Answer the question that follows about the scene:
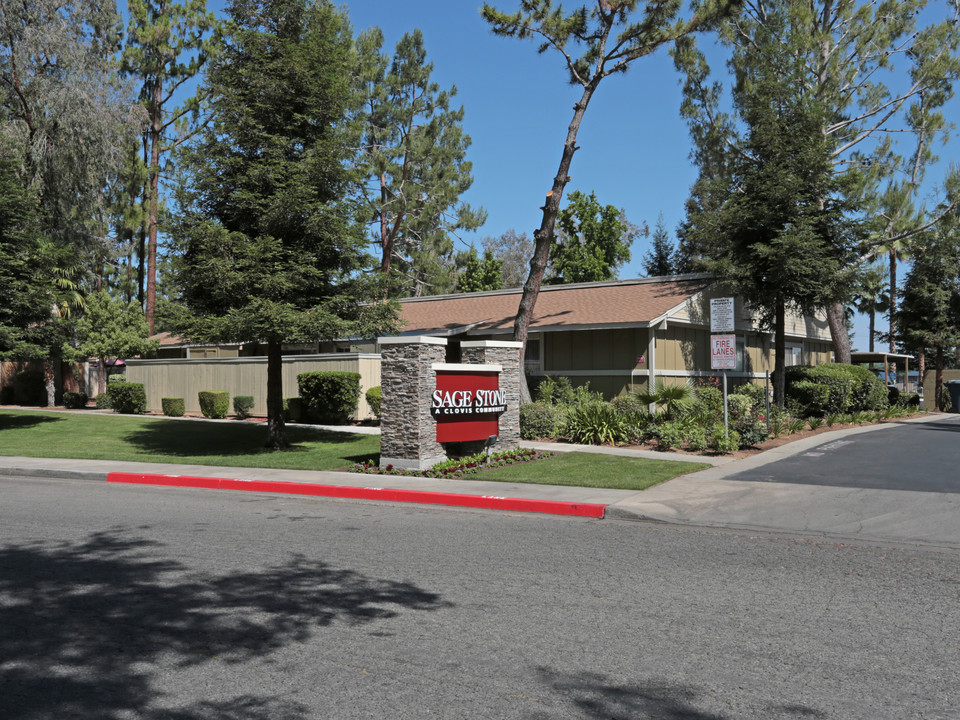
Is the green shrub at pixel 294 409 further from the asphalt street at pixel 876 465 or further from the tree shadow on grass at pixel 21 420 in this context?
the asphalt street at pixel 876 465

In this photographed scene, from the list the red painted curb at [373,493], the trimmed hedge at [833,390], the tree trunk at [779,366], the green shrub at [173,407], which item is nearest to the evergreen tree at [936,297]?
the trimmed hedge at [833,390]

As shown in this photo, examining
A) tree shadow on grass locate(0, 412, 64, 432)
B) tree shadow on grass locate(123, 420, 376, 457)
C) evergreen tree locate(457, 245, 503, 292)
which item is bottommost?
tree shadow on grass locate(123, 420, 376, 457)

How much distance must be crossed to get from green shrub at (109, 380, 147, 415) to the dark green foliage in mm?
7087

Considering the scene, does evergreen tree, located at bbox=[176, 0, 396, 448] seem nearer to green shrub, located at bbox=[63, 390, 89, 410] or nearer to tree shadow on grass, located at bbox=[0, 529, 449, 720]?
tree shadow on grass, located at bbox=[0, 529, 449, 720]

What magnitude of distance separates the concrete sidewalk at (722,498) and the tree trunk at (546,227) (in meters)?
8.91

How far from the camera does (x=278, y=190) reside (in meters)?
16.2

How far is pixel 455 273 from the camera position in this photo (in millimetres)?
51531

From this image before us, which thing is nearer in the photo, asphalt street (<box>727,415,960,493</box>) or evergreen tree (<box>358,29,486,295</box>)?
asphalt street (<box>727,415,960,493</box>)

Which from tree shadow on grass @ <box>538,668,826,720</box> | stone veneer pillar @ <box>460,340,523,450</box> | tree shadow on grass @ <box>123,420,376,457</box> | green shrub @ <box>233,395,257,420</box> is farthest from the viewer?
green shrub @ <box>233,395,257,420</box>

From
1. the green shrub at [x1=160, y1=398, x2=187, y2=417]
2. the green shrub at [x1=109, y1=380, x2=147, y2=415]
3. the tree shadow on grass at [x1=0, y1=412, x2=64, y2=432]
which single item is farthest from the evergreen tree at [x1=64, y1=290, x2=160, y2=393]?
the green shrub at [x1=160, y1=398, x2=187, y2=417]

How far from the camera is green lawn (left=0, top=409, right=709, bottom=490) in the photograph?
43.1 feet

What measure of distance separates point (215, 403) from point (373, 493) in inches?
610

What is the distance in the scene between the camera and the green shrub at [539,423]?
1908cm

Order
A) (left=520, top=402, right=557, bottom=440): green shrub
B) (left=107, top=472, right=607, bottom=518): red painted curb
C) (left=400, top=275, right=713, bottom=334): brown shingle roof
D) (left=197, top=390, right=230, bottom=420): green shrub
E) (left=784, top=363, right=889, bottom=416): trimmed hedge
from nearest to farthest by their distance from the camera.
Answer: (left=107, top=472, right=607, bottom=518): red painted curb
(left=520, top=402, right=557, bottom=440): green shrub
(left=400, top=275, right=713, bottom=334): brown shingle roof
(left=784, top=363, right=889, bottom=416): trimmed hedge
(left=197, top=390, right=230, bottom=420): green shrub
